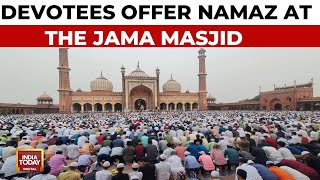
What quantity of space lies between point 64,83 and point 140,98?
11841 millimetres

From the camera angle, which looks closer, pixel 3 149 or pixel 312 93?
pixel 3 149

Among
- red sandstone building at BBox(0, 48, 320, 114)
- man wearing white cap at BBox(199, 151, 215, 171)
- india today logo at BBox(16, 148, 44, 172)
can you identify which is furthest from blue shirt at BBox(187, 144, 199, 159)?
red sandstone building at BBox(0, 48, 320, 114)

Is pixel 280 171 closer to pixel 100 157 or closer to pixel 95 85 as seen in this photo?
pixel 100 157

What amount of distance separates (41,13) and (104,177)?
4.52 m

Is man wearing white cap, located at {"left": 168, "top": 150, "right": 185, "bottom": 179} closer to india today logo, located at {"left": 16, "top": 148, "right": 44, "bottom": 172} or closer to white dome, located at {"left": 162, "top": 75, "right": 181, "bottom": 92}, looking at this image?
india today logo, located at {"left": 16, "top": 148, "right": 44, "bottom": 172}

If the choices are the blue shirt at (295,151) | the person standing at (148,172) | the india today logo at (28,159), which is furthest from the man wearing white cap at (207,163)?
the india today logo at (28,159)

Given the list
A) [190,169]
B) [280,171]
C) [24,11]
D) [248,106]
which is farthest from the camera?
[248,106]

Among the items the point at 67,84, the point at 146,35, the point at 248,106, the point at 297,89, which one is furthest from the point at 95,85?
the point at 146,35

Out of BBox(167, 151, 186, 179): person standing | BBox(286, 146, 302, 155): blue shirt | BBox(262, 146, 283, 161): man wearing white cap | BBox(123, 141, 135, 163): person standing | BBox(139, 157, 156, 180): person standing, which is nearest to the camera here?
BBox(139, 157, 156, 180): person standing

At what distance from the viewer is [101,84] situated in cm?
4459

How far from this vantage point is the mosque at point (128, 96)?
125 ft

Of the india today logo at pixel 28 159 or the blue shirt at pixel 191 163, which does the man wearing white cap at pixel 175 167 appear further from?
the india today logo at pixel 28 159

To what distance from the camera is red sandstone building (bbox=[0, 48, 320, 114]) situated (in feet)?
116

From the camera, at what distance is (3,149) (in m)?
5.68
